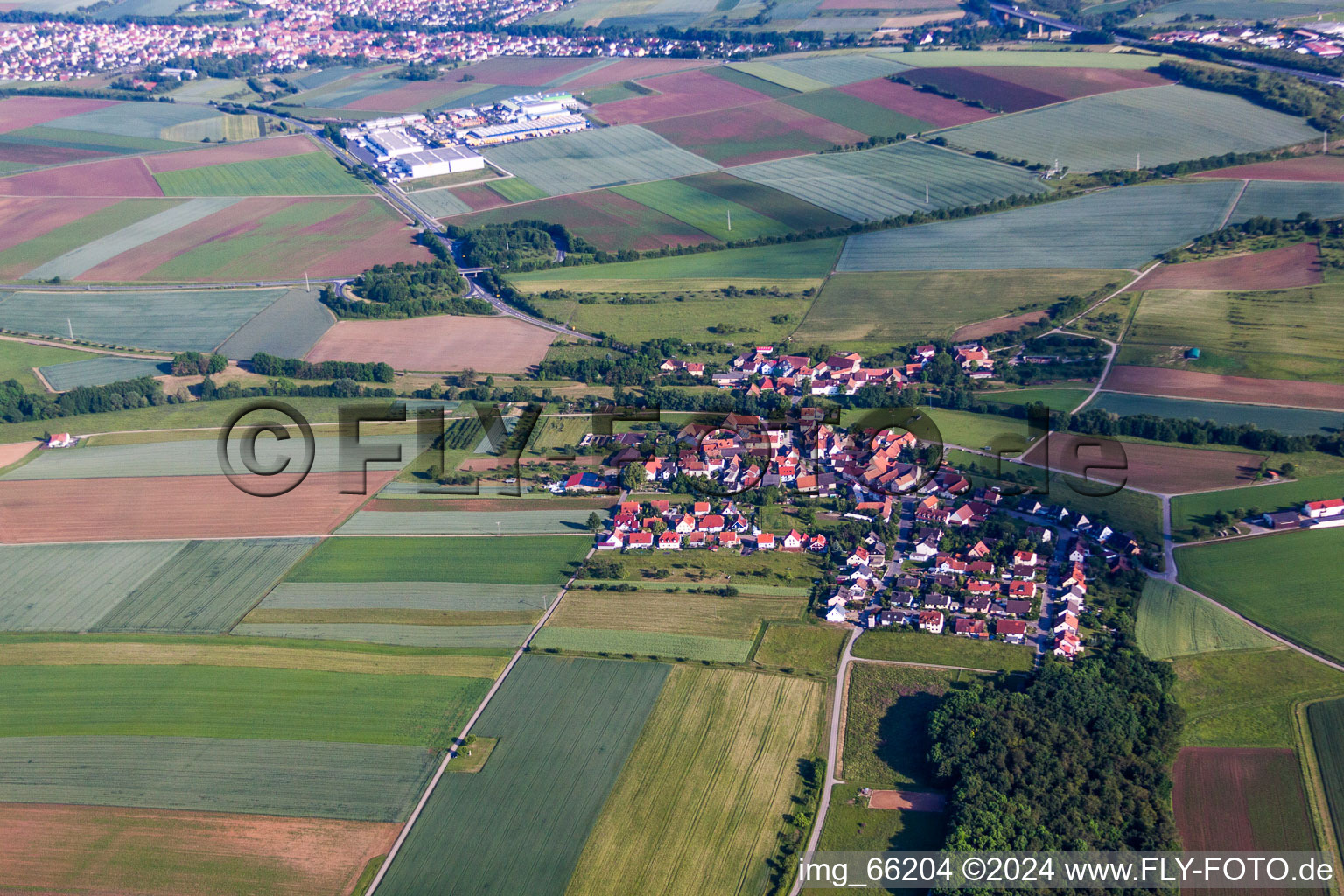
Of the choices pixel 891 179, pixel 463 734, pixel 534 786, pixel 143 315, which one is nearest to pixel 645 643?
pixel 463 734

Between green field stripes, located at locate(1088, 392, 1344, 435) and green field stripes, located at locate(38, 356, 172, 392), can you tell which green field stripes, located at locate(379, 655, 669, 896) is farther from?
green field stripes, located at locate(38, 356, 172, 392)

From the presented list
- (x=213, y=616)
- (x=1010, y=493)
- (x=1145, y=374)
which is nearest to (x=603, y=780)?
(x=213, y=616)

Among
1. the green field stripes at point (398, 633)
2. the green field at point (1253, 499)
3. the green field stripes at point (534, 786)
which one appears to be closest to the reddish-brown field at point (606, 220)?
the green field at point (1253, 499)

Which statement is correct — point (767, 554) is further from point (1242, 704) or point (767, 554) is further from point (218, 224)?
point (218, 224)

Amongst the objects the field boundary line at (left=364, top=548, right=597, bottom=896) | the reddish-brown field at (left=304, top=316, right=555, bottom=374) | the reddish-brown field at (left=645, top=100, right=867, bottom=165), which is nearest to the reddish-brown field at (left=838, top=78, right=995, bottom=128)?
the reddish-brown field at (left=645, top=100, right=867, bottom=165)

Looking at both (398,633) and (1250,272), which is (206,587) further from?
(1250,272)

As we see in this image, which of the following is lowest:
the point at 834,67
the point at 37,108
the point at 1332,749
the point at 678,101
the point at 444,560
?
the point at 444,560
